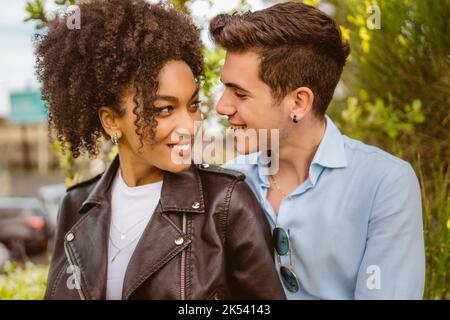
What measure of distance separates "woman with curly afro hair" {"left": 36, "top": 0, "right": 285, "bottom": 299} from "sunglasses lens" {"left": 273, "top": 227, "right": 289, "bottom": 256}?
9 centimetres

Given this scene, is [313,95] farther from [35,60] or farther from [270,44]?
[35,60]

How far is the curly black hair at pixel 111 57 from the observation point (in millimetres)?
1773

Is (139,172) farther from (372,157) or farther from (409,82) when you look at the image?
(409,82)

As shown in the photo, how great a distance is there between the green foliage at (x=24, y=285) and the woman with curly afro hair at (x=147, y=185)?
0.92 meters

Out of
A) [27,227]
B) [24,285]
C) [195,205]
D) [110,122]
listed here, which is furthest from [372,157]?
[27,227]

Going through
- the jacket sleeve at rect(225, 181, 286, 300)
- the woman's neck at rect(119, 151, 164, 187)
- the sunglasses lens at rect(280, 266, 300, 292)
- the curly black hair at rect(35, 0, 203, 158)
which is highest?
the curly black hair at rect(35, 0, 203, 158)

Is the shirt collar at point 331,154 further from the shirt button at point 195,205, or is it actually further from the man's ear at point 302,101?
the shirt button at point 195,205

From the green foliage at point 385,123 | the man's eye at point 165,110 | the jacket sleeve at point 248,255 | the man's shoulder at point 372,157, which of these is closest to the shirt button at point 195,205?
the jacket sleeve at point 248,255

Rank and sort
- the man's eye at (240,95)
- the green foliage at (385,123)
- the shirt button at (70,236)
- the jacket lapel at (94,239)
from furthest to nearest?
the green foliage at (385,123), the man's eye at (240,95), the shirt button at (70,236), the jacket lapel at (94,239)

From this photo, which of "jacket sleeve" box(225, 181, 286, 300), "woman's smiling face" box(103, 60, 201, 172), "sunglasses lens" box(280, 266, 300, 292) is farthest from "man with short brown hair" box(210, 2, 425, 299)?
"woman's smiling face" box(103, 60, 201, 172)

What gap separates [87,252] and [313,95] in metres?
1.03

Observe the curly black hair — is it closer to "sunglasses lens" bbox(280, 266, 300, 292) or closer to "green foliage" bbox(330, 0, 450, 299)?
"sunglasses lens" bbox(280, 266, 300, 292)

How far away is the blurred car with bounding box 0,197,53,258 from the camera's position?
33.0 ft

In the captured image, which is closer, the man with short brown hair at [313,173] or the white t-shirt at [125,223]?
the man with short brown hair at [313,173]
